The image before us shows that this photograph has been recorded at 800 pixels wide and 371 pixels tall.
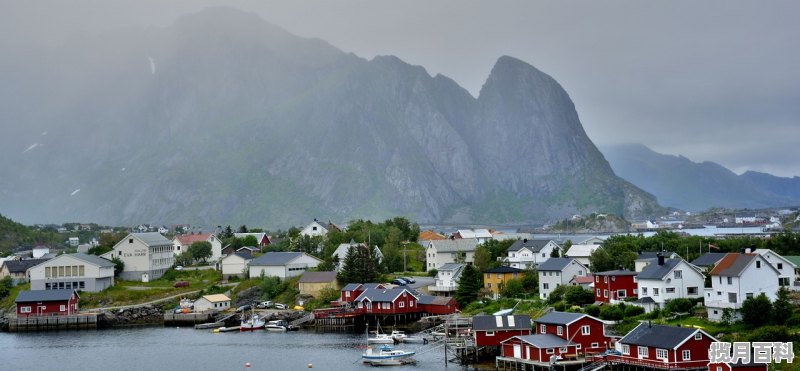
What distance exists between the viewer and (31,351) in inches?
2601

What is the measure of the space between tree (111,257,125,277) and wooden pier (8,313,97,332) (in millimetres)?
16847

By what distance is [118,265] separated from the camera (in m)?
101

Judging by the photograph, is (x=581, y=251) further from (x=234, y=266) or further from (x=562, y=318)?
(x=234, y=266)

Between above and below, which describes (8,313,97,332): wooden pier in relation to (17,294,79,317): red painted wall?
below

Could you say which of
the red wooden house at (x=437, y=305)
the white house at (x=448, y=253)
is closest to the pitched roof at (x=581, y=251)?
the white house at (x=448, y=253)

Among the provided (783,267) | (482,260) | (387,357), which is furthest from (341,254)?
(783,267)

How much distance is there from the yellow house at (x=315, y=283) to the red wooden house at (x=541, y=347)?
126 feet

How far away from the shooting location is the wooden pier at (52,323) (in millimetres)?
81750

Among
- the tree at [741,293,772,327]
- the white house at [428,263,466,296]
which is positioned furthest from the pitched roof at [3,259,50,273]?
the tree at [741,293,772,327]

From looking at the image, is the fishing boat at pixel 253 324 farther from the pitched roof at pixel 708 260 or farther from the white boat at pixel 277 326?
the pitched roof at pixel 708 260

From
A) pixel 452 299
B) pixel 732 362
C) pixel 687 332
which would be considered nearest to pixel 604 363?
pixel 687 332

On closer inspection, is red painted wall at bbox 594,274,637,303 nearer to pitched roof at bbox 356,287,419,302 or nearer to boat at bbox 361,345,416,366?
boat at bbox 361,345,416,366

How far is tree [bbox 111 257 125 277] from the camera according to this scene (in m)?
100

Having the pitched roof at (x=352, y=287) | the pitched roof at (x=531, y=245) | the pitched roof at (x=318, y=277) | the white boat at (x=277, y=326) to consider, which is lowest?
the white boat at (x=277, y=326)
